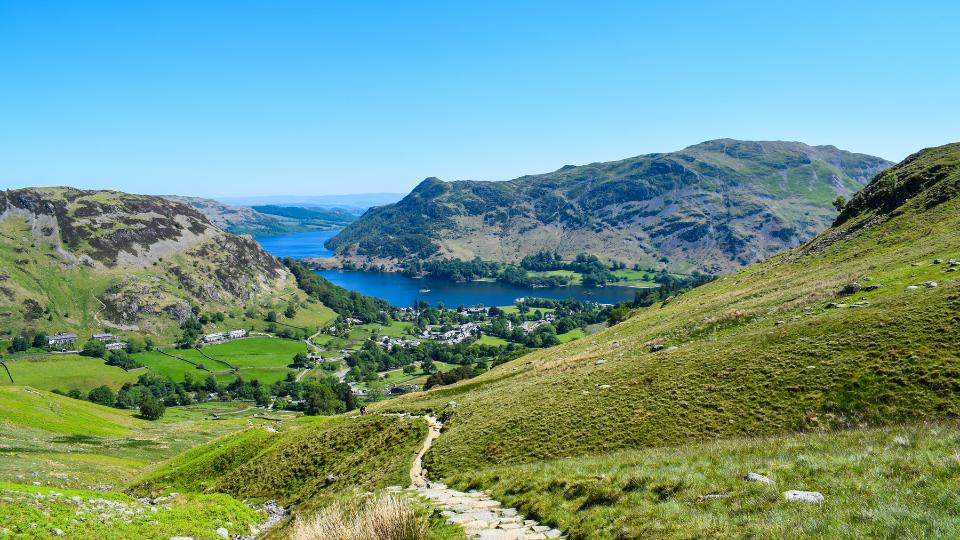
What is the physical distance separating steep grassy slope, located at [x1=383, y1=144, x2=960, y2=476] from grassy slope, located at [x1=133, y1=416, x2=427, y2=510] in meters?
4.16

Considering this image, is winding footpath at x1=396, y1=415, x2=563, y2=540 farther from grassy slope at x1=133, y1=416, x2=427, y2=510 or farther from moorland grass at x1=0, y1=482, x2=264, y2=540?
moorland grass at x1=0, y1=482, x2=264, y2=540

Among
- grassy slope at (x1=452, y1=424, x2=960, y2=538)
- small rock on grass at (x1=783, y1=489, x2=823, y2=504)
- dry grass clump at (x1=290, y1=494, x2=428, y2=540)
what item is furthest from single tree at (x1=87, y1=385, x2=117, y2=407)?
small rock on grass at (x1=783, y1=489, x2=823, y2=504)

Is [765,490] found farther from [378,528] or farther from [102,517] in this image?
[102,517]

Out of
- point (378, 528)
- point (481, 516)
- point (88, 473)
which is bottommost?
point (88, 473)

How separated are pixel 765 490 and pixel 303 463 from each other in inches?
1485

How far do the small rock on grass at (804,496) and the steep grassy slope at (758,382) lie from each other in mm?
13728

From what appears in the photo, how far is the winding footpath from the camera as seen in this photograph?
17.9 metres

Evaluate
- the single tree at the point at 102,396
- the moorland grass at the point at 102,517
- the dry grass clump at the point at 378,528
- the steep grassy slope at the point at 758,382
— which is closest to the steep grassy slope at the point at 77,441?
the moorland grass at the point at 102,517

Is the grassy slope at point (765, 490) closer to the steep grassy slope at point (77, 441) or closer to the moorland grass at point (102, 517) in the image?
the moorland grass at point (102, 517)

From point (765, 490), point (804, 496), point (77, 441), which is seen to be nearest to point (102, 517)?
point (765, 490)

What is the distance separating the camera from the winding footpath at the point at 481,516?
17.9 meters

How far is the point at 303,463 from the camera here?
43.3 m

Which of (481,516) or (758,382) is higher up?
(758,382)

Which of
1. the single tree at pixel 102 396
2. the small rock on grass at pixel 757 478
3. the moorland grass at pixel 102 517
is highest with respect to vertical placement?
the small rock on grass at pixel 757 478
